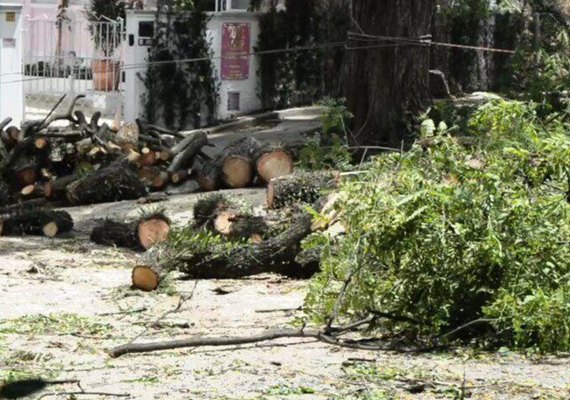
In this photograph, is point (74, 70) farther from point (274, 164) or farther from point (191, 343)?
point (191, 343)

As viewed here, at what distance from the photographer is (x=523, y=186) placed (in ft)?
28.5

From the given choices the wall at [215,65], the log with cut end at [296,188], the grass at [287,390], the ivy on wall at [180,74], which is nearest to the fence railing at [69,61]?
the wall at [215,65]

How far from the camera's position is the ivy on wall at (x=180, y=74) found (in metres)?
23.3

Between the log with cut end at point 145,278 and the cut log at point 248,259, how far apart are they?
1.44ft

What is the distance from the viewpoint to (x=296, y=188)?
45.0 ft

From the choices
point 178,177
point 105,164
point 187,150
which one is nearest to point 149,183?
point 178,177

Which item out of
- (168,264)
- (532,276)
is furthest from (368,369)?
(168,264)

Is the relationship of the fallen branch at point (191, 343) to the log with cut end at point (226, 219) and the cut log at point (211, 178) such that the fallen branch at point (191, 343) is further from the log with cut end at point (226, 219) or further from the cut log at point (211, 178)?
the cut log at point (211, 178)

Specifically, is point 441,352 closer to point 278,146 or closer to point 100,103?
point 278,146

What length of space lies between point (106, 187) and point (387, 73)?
3916 millimetres

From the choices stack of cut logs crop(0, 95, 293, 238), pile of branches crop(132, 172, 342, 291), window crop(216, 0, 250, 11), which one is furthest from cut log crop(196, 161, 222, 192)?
window crop(216, 0, 250, 11)

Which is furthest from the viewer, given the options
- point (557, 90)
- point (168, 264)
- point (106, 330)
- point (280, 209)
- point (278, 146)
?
Answer: point (557, 90)

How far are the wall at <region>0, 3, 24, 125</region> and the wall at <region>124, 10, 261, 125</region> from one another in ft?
9.02

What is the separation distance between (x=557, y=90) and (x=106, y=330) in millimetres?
10173
